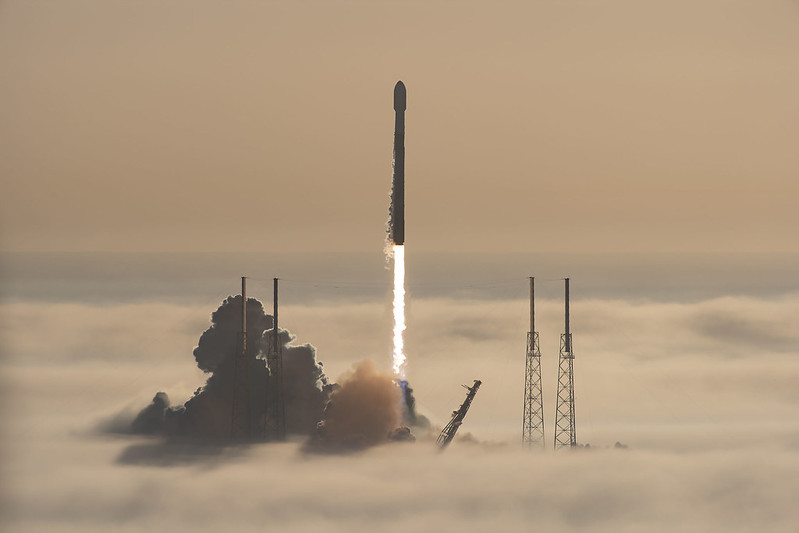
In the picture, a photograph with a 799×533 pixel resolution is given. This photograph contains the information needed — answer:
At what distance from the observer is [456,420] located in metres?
172

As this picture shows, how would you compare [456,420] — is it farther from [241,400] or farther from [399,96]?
[399,96]

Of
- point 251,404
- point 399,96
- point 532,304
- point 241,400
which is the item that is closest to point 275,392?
point 251,404

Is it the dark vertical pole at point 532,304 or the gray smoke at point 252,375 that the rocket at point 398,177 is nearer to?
the dark vertical pole at point 532,304

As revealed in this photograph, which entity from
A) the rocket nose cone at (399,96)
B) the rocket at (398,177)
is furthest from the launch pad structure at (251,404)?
the rocket nose cone at (399,96)

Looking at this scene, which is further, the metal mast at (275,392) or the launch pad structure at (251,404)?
the launch pad structure at (251,404)

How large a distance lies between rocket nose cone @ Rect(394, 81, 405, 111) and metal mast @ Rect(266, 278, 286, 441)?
24.9m

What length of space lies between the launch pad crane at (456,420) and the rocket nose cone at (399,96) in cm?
3330

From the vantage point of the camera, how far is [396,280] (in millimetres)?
154625

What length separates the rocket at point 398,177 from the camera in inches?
5960

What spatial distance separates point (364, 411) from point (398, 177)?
107 feet

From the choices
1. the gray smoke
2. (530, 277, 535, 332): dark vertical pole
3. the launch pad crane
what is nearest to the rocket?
(530, 277, 535, 332): dark vertical pole

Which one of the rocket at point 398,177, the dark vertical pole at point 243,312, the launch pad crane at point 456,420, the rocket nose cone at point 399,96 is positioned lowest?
the launch pad crane at point 456,420

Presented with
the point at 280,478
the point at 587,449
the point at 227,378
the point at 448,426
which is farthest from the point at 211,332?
the point at 587,449

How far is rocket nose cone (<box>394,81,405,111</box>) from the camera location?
151375mm
